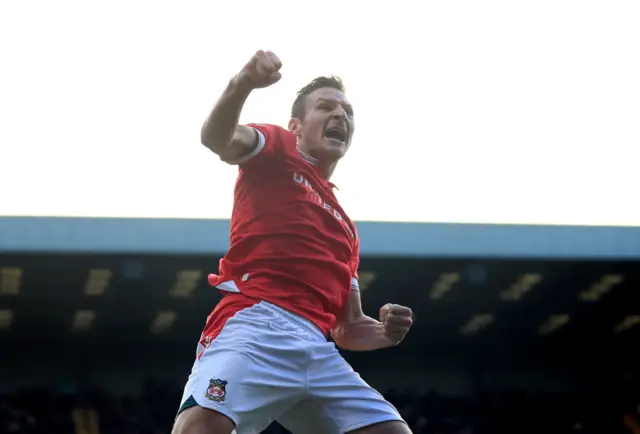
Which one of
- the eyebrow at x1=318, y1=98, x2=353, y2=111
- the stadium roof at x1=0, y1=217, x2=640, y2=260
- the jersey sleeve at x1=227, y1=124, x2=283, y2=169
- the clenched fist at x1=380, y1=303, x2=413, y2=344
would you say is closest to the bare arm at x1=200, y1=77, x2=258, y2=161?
the jersey sleeve at x1=227, y1=124, x2=283, y2=169

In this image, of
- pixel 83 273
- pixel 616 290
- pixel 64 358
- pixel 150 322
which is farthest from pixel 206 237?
pixel 616 290

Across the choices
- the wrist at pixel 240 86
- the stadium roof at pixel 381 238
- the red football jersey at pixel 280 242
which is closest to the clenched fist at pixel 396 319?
the red football jersey at pixel 280 242

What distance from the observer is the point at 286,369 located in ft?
12.9

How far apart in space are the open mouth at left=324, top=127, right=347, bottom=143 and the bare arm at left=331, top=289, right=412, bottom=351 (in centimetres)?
71

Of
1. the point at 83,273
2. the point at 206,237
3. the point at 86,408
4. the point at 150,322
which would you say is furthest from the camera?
the point at 150,322

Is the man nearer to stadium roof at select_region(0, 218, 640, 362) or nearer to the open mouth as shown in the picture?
the open mouth

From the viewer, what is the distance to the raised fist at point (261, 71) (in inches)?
138

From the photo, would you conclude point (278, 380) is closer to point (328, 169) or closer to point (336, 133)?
point (328, 169)

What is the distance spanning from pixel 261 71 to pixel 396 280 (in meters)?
11.1

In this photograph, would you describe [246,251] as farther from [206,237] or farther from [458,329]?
[458,329]

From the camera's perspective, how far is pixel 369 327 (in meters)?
4.54

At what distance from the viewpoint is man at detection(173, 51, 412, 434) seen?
12.3 ft

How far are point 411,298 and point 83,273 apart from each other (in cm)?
494

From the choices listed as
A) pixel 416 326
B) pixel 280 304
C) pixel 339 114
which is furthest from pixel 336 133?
pixel 416 326
